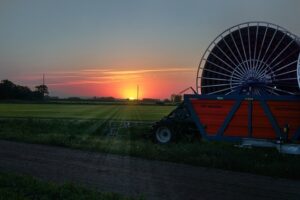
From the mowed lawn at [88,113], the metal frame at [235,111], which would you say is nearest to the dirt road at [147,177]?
the metal frame at [235,111]

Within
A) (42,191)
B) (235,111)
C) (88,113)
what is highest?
(235,111)

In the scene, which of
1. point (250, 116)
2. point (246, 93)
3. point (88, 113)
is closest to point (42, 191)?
point (250, 116)

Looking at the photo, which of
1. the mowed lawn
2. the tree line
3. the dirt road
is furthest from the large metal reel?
the tree line

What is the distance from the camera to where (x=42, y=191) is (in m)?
8.55

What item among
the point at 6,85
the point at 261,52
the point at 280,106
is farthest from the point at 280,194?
the point at 6,85

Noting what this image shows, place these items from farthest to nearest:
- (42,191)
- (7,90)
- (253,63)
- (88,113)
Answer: (7,90) → (88,113) → (253,63) → (42,191)

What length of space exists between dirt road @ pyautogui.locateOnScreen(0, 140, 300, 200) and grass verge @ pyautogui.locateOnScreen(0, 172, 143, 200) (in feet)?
1.73

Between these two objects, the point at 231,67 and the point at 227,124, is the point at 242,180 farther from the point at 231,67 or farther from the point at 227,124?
the point at 231,67

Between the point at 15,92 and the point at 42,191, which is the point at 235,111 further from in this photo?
the point at 15,92

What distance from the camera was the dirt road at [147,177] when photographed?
28.5 ft

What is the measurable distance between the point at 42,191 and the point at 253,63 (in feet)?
36.5

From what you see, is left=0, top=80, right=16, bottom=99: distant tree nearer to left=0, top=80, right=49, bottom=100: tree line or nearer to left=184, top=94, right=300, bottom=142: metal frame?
left=0, top=80, right=49, bottom=100: tree line

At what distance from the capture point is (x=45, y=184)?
902 cm

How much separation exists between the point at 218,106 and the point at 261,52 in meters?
4.18
